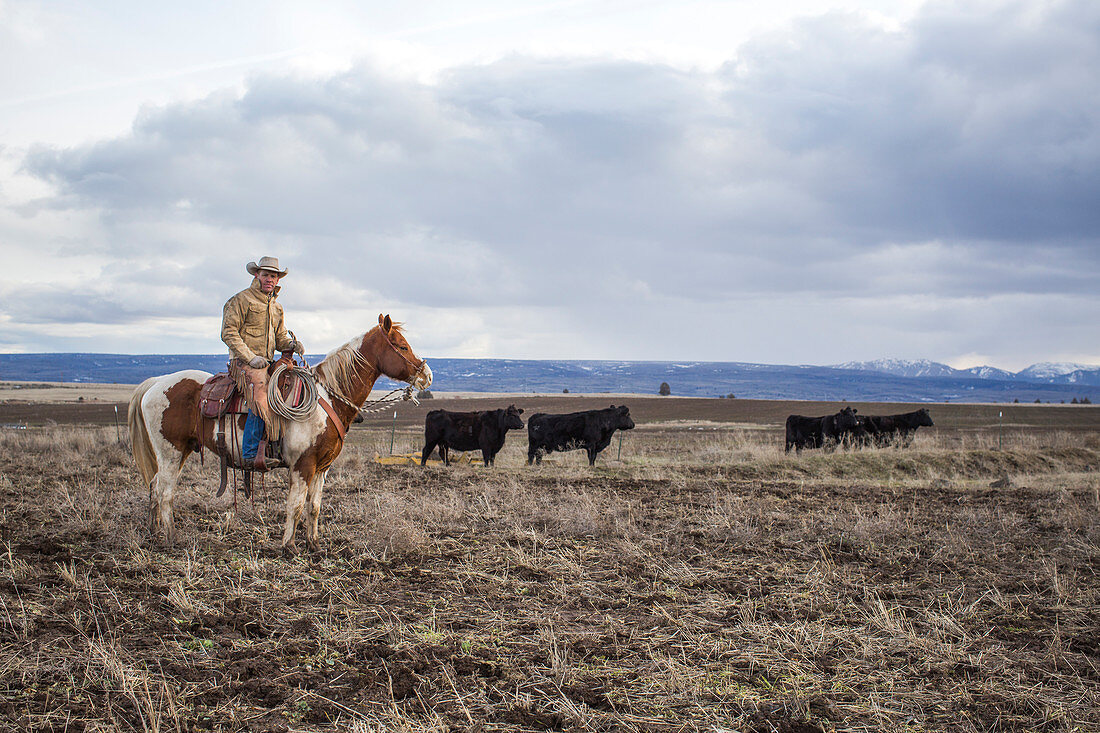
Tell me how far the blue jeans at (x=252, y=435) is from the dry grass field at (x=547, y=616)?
97 centimetres

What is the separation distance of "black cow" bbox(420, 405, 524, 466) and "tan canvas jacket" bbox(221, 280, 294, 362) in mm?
10333

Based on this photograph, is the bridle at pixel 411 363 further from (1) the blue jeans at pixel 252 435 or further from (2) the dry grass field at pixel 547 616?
(2) the dry grass field at pixel 547 616

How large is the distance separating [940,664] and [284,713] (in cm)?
390

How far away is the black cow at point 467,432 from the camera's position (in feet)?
59.5

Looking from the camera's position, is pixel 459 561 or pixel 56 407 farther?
pixel 56 407

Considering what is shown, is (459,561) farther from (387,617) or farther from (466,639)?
(466,639)

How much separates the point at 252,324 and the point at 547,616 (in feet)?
14.2

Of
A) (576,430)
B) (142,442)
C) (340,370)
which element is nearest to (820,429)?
(576,430)

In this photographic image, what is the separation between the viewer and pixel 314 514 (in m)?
7.55

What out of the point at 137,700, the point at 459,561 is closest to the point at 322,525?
the point at 459,561

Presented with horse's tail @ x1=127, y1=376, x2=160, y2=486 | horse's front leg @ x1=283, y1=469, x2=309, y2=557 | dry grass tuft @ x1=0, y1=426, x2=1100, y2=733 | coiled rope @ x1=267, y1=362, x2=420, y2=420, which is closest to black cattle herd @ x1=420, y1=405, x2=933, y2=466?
dry grass tuft @ x1=0, y1=426, x2=1100, y2=733

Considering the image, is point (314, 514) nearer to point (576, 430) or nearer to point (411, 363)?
point (411, 363)

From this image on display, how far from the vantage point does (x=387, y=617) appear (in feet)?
17.9

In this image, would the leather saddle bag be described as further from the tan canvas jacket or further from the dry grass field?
the dry grass field
